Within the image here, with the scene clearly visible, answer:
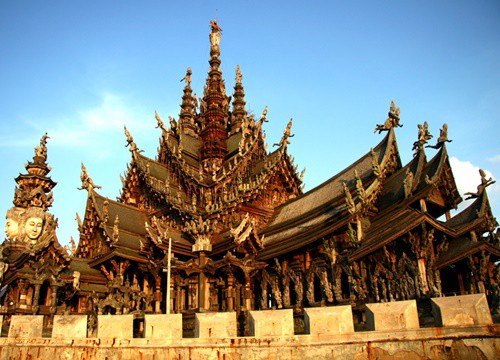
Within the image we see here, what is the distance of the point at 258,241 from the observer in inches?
841

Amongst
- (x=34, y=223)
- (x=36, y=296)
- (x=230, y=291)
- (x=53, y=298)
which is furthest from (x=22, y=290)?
(x=34, y=223)

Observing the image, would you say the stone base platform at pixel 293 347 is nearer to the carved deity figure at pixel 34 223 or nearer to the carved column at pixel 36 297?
the carved column at pixel 36 297

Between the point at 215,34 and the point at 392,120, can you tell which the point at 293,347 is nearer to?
the point at 392,120

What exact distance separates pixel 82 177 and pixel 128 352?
728 inches

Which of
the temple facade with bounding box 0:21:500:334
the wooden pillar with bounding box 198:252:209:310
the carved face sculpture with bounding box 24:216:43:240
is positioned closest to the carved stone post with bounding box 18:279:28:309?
the temple facade with bounding box 0:21:500:334

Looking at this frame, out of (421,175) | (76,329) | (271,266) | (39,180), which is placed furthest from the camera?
(39,180)

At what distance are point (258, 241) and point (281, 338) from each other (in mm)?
11816

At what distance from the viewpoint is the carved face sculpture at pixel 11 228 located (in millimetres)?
33062

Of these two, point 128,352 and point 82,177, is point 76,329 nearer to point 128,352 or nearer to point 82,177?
point 128,352

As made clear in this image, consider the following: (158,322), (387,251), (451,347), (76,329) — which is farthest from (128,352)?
(387,251)

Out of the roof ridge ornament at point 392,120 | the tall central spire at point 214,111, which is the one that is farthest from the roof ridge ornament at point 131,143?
the roof ridge ornament at point 392,120

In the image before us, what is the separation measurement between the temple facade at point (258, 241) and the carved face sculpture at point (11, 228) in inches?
59.0

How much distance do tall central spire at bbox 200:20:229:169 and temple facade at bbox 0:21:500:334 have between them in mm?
305

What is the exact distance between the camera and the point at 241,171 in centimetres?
2709
